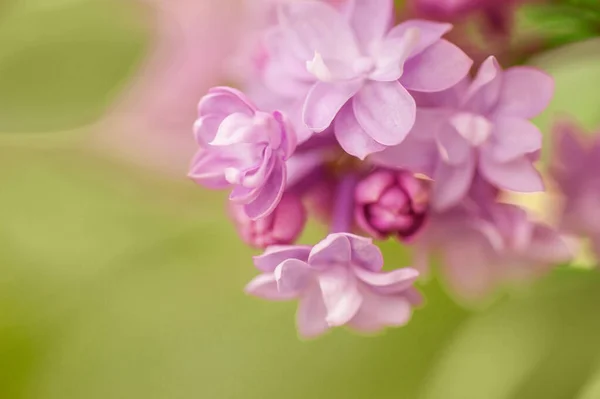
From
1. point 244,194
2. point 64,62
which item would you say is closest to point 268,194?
point 244,194

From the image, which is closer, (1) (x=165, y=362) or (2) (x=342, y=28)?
(2) (x=342, y=28)

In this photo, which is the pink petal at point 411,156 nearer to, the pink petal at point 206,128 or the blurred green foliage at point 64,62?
the pink petal at point 206,128

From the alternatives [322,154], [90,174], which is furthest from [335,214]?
[90,174]

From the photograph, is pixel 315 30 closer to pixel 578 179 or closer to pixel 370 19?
pixel 370 19

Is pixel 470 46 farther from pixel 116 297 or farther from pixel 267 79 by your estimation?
pixel 116 297

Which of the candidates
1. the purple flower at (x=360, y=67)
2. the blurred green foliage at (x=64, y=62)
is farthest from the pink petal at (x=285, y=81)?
the blurred green foliage at (x=64, y=62)

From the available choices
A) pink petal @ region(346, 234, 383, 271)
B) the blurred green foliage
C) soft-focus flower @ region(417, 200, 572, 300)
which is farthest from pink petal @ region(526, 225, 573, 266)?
the blurred green foliage
